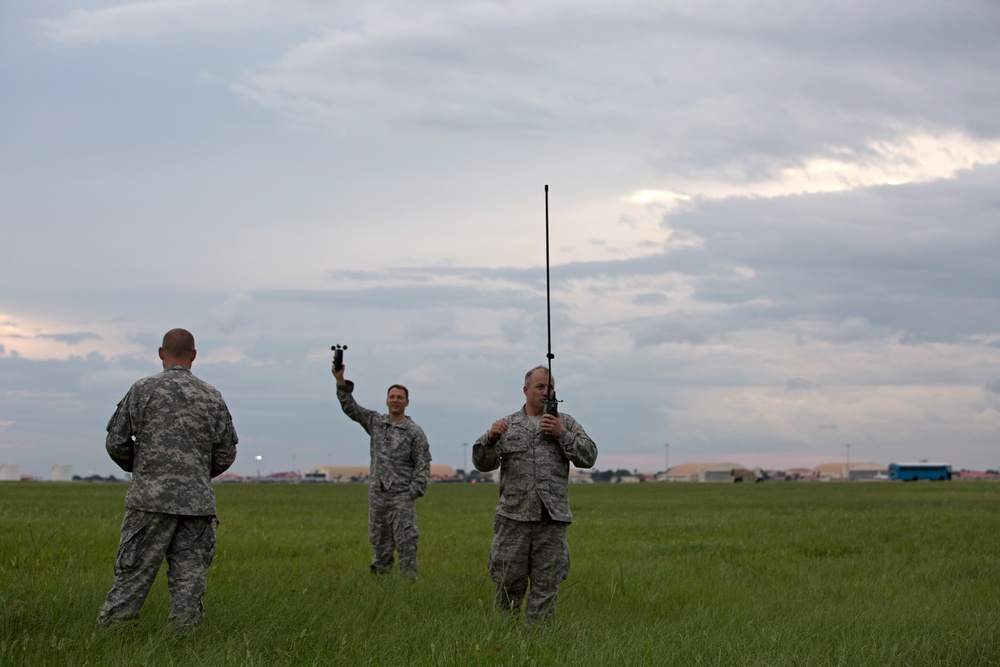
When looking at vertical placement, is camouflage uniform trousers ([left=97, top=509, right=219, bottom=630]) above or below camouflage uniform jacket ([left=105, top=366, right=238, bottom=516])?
below

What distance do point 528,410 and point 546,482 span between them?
0.63m

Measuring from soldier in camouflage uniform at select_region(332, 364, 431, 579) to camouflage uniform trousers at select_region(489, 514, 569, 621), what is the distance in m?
2.94

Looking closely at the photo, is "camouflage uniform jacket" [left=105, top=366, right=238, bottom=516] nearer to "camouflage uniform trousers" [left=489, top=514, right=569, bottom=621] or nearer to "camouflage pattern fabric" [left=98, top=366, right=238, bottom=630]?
"camouflage pattern fabric" [left=98, top=366, right=238, bottom=630]

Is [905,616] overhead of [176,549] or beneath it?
beneath

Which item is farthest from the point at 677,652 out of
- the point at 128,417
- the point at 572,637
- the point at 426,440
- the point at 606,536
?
the point at 606,536

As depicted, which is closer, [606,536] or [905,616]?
[905,616]

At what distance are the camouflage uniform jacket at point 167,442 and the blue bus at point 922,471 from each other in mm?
137735

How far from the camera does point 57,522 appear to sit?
68.8ft

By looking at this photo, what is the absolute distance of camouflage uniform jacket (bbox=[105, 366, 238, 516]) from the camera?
7496mm

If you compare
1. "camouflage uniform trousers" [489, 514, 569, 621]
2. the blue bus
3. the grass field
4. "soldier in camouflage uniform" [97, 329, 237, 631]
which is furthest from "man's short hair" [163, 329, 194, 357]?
the blue bus

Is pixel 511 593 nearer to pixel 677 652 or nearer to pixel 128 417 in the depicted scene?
pixel 677 652

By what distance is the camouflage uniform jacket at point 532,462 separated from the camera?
8570 mm

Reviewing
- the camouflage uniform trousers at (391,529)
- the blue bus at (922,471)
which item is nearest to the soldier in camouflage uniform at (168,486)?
the camouflage uniform trousers at (391,529)

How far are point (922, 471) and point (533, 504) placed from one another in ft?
453
